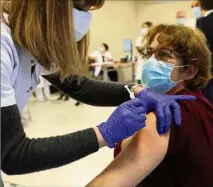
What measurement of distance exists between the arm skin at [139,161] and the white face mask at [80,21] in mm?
393

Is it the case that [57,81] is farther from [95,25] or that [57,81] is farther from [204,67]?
[95,25]

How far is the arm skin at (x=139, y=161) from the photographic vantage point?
3.03 feet

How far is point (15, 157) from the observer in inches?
Result: 31.2

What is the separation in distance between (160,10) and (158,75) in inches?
294

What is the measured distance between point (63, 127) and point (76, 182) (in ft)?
4.95

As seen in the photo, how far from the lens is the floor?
236 centimetres

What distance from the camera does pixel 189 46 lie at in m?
1.24

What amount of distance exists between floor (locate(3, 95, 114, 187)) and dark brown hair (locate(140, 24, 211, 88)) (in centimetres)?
139

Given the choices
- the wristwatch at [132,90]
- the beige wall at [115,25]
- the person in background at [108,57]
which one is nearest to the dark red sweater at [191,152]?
the wristwatch at [132,90]

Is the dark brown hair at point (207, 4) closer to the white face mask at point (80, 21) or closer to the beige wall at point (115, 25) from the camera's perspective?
the white face mask at point (80, 21)

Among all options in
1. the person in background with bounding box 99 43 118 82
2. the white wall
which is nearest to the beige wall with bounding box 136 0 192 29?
the white wall

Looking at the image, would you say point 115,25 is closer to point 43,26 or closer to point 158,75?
point 158,75

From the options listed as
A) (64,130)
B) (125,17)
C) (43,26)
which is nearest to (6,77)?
(43,26)

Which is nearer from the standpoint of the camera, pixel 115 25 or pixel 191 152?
pixel 191 152
